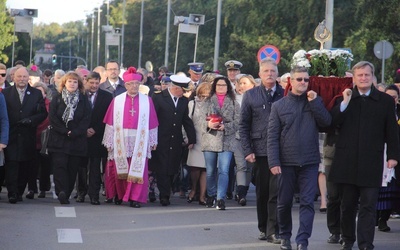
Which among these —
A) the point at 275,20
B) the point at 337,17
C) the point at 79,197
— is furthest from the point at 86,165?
the point at 275,20

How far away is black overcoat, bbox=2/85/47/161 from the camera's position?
1689 centimetres

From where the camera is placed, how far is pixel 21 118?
55.6 feet

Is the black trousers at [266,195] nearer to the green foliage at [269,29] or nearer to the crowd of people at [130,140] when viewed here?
the crowd of people at [130,140]

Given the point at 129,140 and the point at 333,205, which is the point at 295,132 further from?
the point at 129,140

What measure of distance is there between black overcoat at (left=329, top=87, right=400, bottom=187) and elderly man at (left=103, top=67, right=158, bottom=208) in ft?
18.5

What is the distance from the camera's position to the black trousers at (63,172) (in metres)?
16.7

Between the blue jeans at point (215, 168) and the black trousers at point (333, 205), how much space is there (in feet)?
13.3

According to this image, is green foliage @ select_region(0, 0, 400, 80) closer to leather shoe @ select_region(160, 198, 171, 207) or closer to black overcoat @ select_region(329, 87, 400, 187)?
leather shoe @ select_region(160, 198, 171, 207)

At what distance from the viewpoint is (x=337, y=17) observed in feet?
175

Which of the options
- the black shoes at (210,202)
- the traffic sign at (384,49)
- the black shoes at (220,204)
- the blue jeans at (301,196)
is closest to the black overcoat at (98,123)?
the black shoes at (210,202)

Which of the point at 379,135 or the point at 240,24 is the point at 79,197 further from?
the point at 240,24

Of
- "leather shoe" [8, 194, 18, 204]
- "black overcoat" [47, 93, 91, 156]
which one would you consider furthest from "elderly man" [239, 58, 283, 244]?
"leather shoe" [8, 194, 18, 204]

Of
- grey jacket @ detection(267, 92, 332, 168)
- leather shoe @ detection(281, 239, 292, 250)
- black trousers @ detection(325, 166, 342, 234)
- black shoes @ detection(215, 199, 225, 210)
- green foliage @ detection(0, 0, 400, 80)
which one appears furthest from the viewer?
green foliage @ detection(0, 0, 400, 80)

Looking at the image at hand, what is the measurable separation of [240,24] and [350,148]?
161 feet
